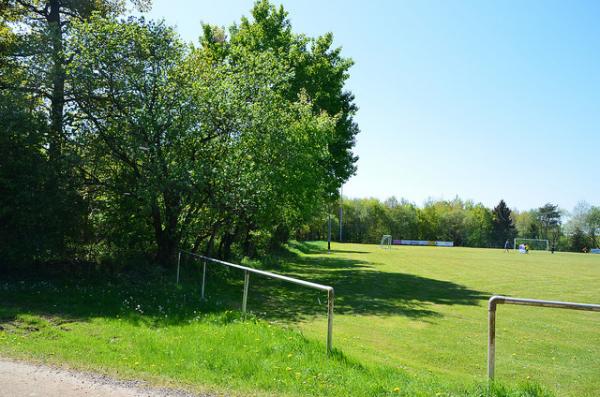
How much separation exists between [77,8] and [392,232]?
9968 centimetres

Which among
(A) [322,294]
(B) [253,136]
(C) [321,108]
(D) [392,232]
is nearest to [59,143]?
(B) [253,136]

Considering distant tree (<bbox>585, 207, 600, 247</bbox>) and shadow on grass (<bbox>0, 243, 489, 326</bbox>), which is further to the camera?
distant tree (<bbox>585, 207, 600, 247</bbox>)

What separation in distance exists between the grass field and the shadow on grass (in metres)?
0.05

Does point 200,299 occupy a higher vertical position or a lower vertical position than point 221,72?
lower

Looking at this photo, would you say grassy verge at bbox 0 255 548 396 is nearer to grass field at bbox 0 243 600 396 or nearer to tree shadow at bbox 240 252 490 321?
grass field at bbox 0 243 600 396

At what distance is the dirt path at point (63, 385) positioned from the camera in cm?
526

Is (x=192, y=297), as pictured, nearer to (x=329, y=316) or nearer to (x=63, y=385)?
(x=329, y=316)

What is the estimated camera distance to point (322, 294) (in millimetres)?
18453

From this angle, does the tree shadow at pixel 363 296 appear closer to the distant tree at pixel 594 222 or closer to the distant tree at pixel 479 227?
the distant tree at pixel 479 227

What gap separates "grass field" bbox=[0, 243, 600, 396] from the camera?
239 inches

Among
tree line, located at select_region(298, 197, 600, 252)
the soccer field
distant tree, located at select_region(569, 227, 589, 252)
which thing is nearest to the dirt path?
the soccer field

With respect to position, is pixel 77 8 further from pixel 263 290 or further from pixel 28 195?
pixel 263 290

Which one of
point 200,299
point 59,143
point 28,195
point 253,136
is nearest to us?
point 200,299

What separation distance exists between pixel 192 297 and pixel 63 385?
22.1 ft
